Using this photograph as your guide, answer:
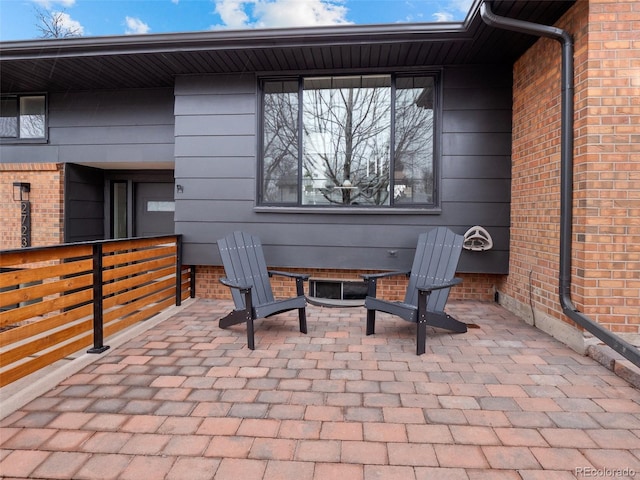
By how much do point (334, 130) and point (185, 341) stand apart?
2.83m

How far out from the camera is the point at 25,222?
→ 16.7 ft

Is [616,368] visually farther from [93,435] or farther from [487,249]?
[93,435]

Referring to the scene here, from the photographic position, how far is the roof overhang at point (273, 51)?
11.7ft

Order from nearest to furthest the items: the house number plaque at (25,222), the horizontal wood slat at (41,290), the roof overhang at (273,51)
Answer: the horizontal wood slat at (41,290) < the roof overhang at (273,51) < the house number plaque at (25,222)

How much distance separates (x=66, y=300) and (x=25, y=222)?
3533mm

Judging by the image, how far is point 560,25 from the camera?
3.06m

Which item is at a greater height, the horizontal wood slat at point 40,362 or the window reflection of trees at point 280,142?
the window reflection of trees at point 280,142

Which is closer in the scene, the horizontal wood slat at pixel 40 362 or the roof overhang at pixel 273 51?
the horizontal wood slat at pixel 40 362

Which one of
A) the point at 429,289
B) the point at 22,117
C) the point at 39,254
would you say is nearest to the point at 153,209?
the point at 22,117

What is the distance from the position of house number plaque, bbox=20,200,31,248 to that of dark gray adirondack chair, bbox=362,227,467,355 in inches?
191

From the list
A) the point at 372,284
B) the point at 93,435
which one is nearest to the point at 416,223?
the point at 372,284

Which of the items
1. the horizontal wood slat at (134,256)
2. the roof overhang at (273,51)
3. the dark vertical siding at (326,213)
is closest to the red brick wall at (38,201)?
the roof overhang at (273,51)

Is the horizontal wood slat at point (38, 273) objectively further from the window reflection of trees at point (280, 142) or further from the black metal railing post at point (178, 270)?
the window reflection of trees at point (280, 142)

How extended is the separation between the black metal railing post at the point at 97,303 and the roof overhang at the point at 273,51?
94.5 inches
